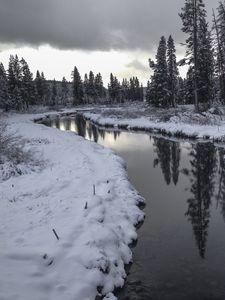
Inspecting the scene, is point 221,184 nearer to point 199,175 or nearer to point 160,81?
point 199,175

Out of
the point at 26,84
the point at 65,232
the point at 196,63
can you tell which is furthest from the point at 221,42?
the point at 26,84

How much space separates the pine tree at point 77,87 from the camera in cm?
10831

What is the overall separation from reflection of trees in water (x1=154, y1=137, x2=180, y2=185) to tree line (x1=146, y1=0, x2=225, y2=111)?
10.4m

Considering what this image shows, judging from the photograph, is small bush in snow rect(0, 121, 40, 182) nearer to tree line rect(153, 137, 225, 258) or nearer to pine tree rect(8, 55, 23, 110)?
tree line rect(153, 137, 225, 258)

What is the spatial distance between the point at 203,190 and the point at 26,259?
8.60 metres

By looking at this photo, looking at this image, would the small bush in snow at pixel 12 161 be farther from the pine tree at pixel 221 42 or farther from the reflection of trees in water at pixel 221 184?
the pine tree at pixel 221 42

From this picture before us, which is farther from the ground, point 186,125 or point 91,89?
point 91,89

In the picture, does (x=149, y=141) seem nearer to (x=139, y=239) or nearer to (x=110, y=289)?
(x=139, y=239)

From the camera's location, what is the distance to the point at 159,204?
13.4 m

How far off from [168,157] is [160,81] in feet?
114

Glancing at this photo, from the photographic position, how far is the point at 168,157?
72.7 ft

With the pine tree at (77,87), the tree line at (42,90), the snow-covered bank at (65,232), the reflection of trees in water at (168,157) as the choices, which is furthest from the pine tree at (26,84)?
the snow-covered bank at (65,232)

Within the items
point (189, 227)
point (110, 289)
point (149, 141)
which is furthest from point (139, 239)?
point (149, 141)

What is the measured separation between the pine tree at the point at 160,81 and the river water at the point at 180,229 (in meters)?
33.3
